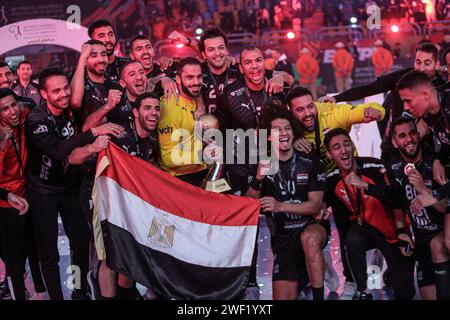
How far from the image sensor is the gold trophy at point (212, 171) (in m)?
6.11

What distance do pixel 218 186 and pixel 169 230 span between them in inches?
23.7

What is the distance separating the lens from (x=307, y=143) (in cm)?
601

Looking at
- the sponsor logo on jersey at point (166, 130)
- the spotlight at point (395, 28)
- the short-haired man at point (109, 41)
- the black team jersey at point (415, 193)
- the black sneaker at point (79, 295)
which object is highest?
the spotlight at point (395, 28)

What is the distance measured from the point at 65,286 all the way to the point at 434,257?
3108 mm

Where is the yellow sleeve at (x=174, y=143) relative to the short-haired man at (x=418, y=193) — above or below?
above

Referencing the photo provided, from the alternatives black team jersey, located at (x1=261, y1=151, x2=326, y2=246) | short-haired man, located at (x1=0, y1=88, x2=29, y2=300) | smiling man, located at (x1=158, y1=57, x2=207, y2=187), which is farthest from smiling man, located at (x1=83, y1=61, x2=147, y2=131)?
black team jersey, located at (x1=261, y1=151, x2=326, y2=246)

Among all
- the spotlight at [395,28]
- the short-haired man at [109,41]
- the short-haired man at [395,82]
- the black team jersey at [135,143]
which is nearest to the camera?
the black team jersey at [135,143]

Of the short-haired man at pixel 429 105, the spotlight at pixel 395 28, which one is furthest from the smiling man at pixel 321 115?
the spotlight at pixel 395 28

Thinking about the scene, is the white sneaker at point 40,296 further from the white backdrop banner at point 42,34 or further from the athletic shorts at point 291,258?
the white backdrop banner at point 42,34

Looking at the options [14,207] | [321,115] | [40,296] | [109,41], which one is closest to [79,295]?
[40,296]

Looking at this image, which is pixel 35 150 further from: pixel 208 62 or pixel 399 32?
pixel 399 32

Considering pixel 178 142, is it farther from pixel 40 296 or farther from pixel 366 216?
pixel 40 296

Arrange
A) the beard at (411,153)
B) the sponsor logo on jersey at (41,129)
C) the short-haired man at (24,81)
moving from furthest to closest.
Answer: the short-haired man at (24,81)
the sponsor logo on jersey at (41,129)
the beard at (411,153)

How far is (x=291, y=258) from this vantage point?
Result: 5.91 meters
